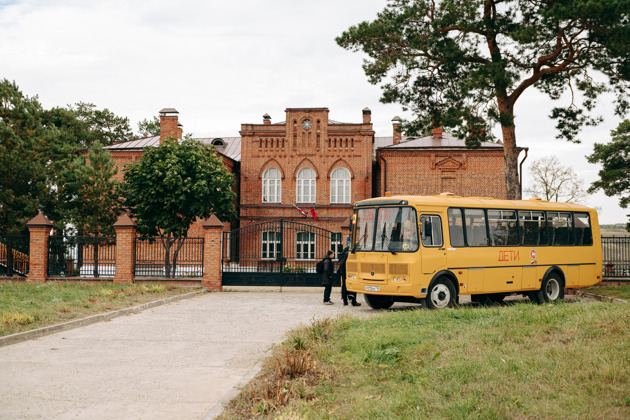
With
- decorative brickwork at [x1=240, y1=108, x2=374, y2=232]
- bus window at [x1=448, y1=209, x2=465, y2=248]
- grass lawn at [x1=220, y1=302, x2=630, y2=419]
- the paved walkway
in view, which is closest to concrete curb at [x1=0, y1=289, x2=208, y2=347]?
the paved walkway

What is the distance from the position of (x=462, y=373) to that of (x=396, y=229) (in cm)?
779

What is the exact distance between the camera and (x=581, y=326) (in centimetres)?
679

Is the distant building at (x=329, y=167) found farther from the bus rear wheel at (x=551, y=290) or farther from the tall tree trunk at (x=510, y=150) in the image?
the bus rear wheel at (x=551, y=290)

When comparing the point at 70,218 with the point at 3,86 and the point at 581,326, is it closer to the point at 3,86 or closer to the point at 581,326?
the point at 3,86

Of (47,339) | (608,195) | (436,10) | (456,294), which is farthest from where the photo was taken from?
(608,195)

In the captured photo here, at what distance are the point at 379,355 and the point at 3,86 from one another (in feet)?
89.1

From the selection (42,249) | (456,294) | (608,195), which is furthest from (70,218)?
(608,195)

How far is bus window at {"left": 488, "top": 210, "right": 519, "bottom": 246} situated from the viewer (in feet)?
47.2

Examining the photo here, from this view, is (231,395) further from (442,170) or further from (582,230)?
(442,170)

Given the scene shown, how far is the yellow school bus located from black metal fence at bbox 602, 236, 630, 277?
18.4 feet

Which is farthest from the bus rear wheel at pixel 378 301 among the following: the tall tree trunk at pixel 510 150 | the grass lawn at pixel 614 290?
the tall tree trunk at pixel 510 150

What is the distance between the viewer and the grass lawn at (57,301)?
34.9ft

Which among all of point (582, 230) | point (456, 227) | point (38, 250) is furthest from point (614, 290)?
point (38, 250)

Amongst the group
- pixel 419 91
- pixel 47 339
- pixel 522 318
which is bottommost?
pixel 47 339
